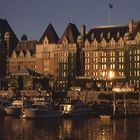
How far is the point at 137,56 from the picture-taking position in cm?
14225

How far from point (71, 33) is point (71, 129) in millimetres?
84616

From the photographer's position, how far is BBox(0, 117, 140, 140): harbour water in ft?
210

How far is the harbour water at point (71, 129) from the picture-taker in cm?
6397

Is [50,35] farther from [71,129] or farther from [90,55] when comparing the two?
[71,129]

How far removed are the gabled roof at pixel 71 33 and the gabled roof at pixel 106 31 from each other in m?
3.52

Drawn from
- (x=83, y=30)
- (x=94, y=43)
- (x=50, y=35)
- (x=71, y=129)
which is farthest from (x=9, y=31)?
(x=71, y=129)

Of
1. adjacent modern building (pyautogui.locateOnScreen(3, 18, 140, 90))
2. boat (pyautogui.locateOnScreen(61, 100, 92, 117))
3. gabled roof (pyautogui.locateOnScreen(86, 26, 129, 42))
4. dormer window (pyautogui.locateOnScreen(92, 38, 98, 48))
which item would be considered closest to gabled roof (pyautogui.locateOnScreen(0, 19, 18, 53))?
adjacent modern building (pyautogui.locateOnScreen(3, 18, 140, 90))

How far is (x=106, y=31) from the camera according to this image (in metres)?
151

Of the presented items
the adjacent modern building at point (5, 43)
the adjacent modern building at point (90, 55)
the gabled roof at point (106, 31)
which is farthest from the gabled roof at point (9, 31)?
the gabled roof at point (106, 31)

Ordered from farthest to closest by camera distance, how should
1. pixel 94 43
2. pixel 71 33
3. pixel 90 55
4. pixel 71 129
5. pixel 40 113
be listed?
pixel 71 33 < pixel 90 55 < pixel 94 43 < pixel 40 113 < pixel 71 129

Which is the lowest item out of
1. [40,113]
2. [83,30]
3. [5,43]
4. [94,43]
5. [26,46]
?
[40,113]

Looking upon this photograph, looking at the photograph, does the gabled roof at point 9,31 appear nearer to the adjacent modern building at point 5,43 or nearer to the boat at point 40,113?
the adjacent modern building at point 5,43

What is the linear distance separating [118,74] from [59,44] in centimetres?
2015

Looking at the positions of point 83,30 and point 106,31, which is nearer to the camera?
point 106,31
